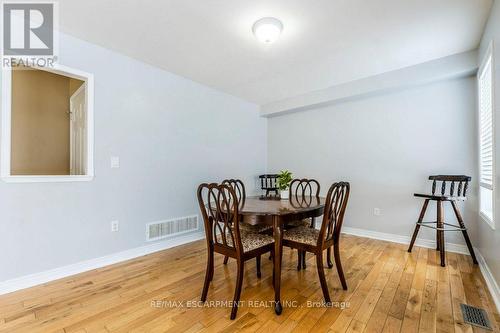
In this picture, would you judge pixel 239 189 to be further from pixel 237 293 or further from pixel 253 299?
pixel 237 293

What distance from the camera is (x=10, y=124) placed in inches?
85.2

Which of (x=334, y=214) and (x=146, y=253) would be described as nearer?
(x=334, y=214)

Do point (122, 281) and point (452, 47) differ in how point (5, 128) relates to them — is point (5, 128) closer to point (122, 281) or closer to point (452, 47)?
point (122, 281)

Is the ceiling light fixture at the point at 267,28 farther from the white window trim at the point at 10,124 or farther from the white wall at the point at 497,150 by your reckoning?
the white window trim at the point at 10,124

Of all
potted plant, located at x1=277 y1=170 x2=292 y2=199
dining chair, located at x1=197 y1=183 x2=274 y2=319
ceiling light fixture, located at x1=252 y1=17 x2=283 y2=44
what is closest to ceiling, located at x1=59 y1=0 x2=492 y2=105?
ceiling light fixture, located at x1=252 y1=17 x2=283 y2=44

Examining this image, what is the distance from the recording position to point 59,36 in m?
2.37

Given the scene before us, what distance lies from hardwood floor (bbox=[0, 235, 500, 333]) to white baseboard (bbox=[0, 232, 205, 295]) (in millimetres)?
90

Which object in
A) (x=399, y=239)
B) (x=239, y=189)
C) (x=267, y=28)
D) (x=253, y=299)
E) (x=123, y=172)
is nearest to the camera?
(x=253, y=299)

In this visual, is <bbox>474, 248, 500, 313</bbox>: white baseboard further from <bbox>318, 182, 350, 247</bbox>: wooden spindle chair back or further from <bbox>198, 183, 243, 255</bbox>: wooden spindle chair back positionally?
<bbox>198, 183, 243, 255</bbox>: wooden spindle chair back

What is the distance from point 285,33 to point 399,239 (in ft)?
10.2

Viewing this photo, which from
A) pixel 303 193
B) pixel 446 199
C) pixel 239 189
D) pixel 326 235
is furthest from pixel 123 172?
pixel 446 199

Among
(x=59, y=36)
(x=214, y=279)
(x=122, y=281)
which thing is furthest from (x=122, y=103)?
(x=214, y=279)

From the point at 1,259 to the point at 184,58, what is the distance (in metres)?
2.64

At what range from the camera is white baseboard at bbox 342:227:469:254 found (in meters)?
2.97
